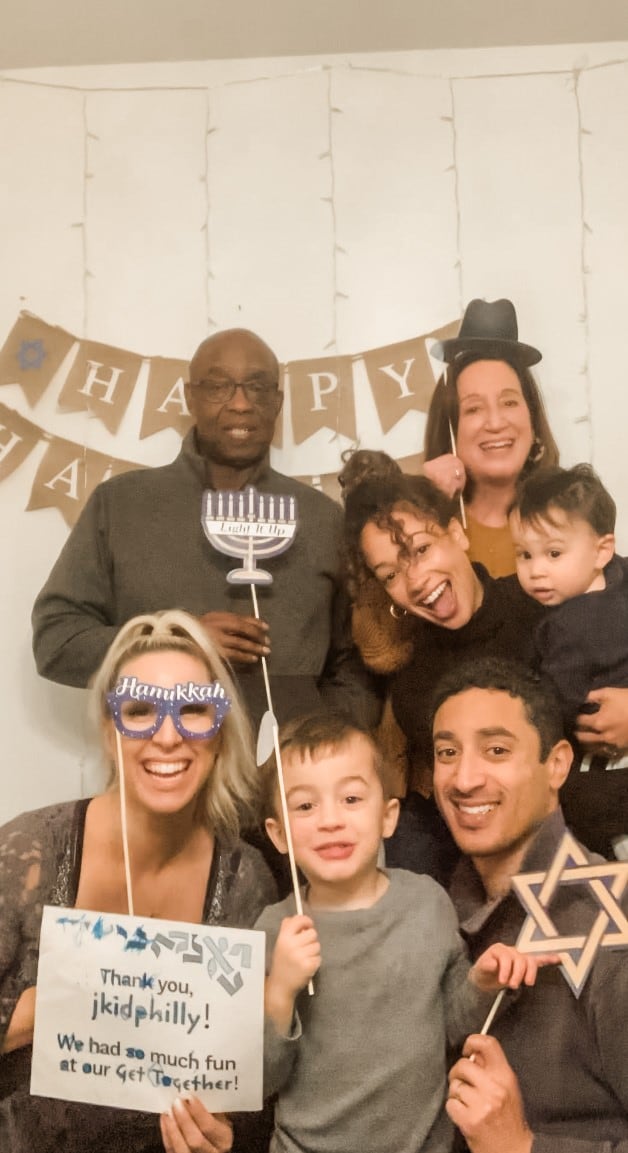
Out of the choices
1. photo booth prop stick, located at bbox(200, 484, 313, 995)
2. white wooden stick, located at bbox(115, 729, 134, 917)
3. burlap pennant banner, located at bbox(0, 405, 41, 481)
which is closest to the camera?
white wooden stick, located at bbox(115, 729, 134, 917)

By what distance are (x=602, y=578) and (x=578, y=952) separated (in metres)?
0.53

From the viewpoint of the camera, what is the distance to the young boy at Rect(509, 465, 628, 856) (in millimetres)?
1590

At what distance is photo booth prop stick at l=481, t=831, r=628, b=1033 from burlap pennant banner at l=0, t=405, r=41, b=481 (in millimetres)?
1029

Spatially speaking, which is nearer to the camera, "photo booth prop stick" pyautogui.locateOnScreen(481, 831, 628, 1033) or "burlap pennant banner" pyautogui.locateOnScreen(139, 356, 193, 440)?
"photo booth prop stick" pyautogui.locateOnScreen(481, 831, 628, 1033)

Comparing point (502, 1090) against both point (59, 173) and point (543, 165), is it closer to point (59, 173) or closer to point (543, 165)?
point (543, 165)

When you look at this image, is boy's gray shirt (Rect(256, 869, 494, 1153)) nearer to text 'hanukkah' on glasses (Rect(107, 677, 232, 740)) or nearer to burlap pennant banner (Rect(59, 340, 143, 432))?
text 'hanukkah' on glasses (Rect(107, 677, 232, 740))

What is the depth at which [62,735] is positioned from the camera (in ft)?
5.89

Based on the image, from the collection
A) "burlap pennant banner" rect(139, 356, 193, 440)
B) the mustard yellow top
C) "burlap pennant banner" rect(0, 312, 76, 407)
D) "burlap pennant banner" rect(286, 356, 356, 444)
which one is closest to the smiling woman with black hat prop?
the mustard yellow top

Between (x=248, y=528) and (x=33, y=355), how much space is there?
52 cm

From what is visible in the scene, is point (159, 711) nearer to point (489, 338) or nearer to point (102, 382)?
point (102, 382)

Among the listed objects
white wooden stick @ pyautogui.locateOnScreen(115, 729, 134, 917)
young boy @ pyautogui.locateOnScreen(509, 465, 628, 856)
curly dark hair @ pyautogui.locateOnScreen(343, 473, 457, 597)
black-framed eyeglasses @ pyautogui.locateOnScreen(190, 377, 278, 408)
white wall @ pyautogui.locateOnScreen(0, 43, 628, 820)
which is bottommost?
white wooden stick @ pyautogui.locateOnScreen(115, 729, 134, 917)

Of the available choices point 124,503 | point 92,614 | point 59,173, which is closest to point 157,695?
point 92,614

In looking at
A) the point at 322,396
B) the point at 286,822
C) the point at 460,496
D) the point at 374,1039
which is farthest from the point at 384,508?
the point at 374,1039

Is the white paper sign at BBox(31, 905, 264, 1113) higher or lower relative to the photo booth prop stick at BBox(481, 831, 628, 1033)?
lower
